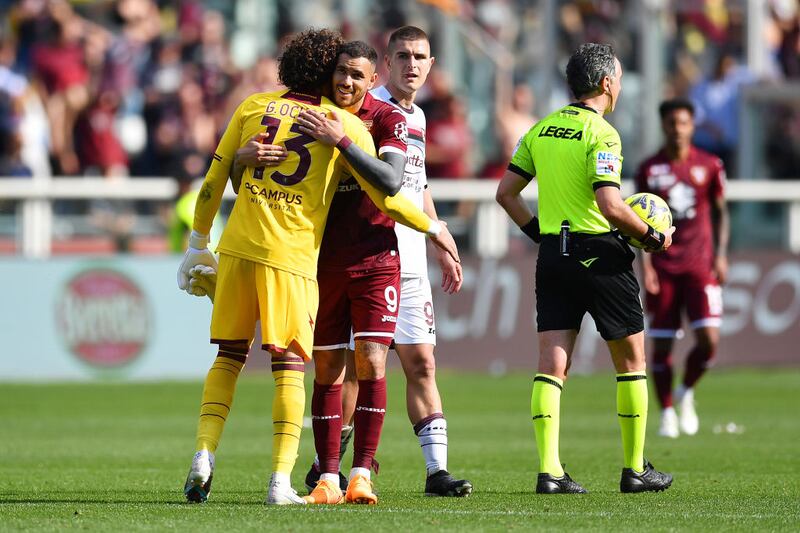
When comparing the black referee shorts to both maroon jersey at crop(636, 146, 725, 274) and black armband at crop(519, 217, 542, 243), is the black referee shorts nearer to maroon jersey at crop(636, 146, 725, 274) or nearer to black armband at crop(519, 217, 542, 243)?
black armband at crop(519, 217, 542, 243)

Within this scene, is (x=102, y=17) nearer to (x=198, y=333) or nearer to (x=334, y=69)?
(x=198, y=333)

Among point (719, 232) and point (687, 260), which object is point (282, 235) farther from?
point (719, 232)

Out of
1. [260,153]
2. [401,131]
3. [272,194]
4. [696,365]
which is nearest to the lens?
[260,153]

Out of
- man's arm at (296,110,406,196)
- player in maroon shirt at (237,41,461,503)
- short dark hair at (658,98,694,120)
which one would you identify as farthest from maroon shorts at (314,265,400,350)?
short dark hair at (658,98,694,120)

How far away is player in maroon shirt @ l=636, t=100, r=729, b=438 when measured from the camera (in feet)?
42.7

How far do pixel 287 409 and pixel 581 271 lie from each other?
189cm

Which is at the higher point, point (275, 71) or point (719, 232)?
point (275, 71)

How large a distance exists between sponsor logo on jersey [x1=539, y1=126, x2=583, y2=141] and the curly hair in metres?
1.46

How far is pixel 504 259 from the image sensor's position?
62.8 feet

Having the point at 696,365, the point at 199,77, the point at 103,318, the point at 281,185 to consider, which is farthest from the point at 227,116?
the point at 281,185

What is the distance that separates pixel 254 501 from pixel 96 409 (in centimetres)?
757

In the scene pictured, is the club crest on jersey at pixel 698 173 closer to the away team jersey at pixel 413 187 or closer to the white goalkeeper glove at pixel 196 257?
the away team jersey at pixel 413 187

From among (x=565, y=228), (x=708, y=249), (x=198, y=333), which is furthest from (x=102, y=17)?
(x=565, y=228)

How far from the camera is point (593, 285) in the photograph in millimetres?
8422
